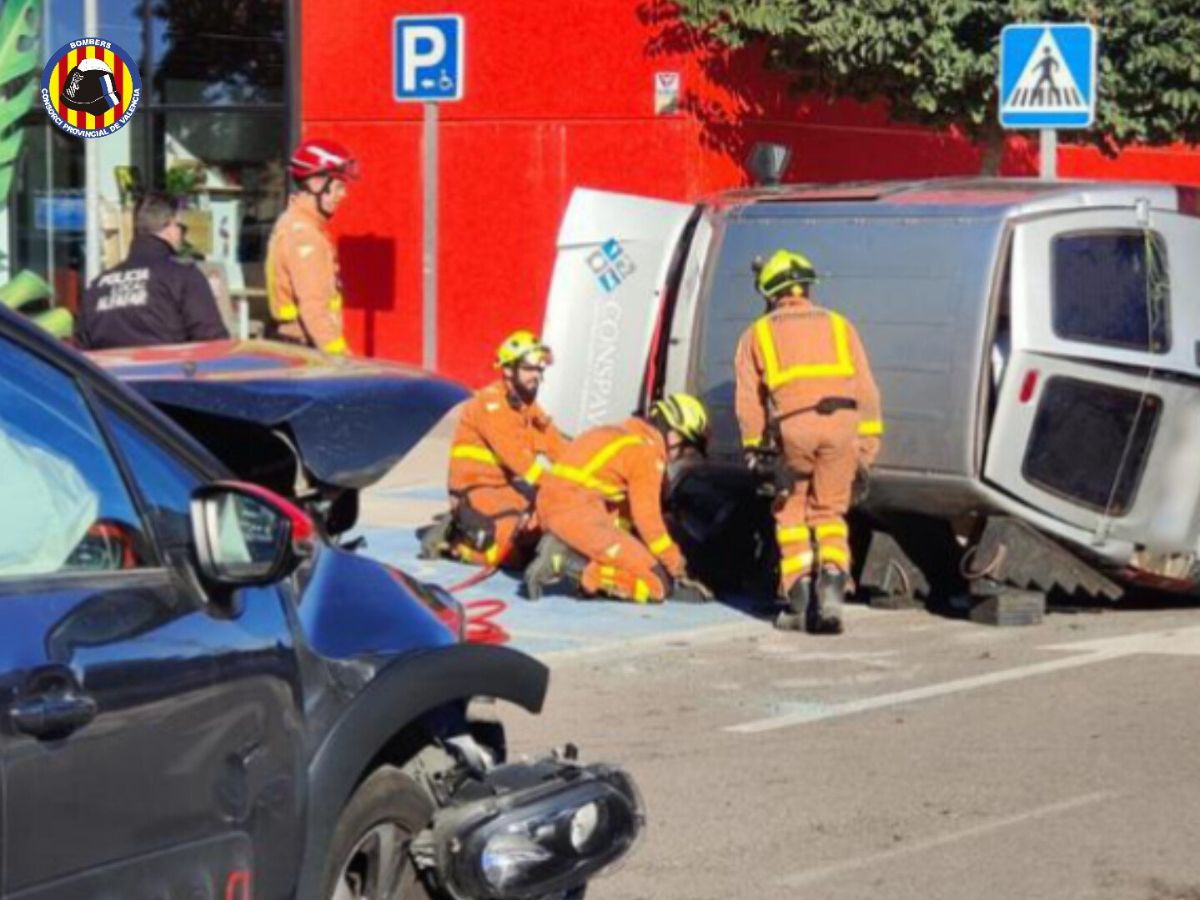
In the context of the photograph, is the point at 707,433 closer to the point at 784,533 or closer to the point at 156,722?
the point at 784,533

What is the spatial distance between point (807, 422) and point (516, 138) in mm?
8081

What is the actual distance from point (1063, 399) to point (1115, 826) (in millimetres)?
4275

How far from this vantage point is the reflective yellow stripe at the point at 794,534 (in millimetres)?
11750

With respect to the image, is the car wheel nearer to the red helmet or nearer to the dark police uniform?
the dark police uniform

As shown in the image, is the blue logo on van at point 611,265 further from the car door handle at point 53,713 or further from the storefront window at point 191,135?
the car door handle at point 53,713

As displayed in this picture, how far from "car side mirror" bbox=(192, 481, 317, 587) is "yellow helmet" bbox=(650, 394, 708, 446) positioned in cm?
774

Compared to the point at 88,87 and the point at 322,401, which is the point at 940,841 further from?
the point at 88,87

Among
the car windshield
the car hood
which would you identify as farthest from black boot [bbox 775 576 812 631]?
the car windshield

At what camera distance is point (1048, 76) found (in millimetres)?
14273

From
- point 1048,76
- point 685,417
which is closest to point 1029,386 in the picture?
point 685,417

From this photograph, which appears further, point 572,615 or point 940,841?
point 572,615

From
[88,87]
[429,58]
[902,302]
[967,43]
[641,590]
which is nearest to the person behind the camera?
[902,302]

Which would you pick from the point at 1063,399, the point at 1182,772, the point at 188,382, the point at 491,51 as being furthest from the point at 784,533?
the point at 491,51

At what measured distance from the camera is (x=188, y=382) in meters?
6.52
